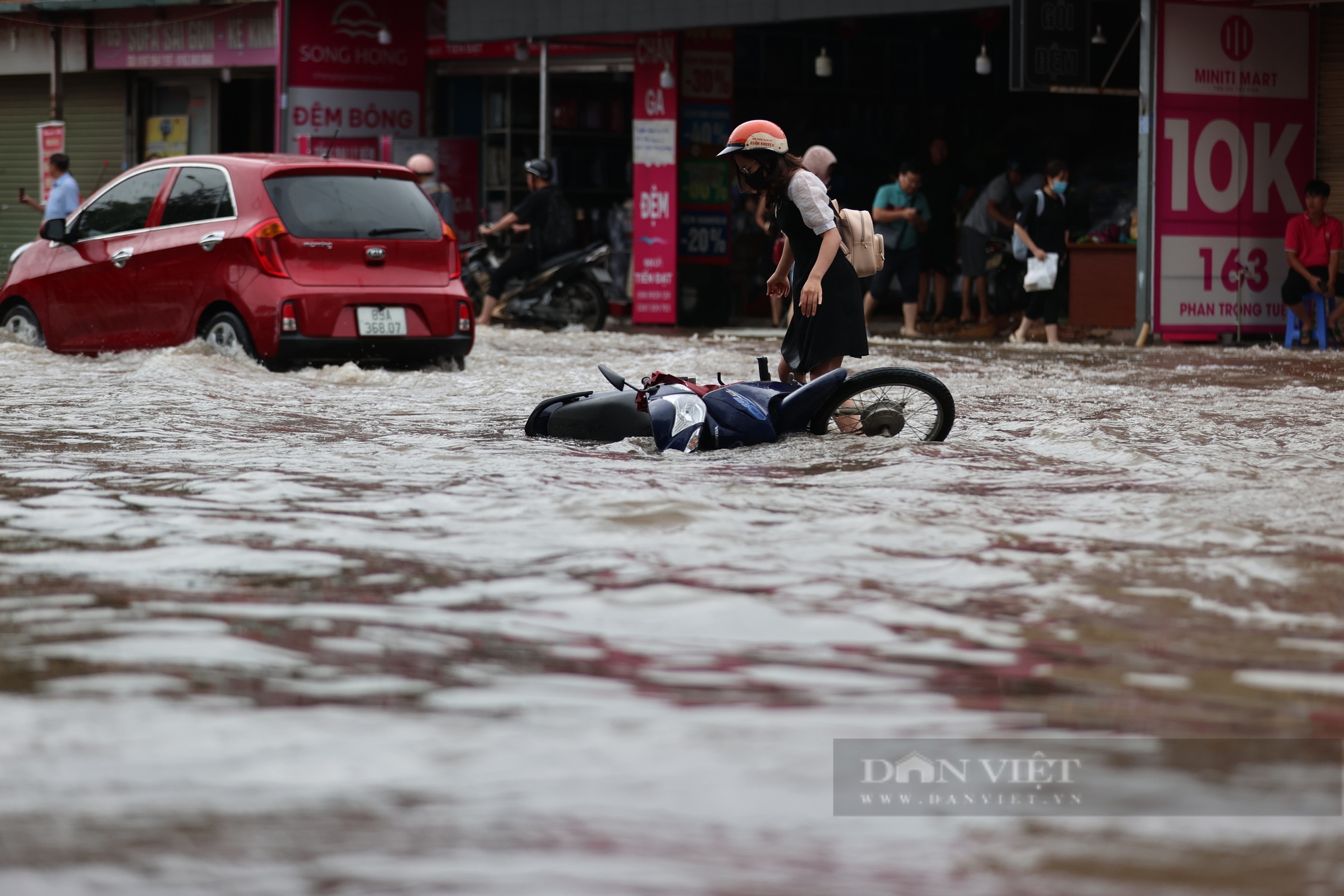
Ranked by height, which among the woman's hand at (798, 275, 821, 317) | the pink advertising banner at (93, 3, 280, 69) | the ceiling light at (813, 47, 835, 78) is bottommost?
the woman's hand at (798, 275, 821, 317)

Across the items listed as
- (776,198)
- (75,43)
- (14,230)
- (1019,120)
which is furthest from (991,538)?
(14,230)

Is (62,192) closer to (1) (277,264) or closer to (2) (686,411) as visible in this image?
(1) (277,264)

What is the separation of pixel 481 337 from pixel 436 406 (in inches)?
275

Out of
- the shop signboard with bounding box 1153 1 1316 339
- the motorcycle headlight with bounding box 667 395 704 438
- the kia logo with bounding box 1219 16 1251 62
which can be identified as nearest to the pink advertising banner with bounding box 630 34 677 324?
the shop signboard with bounding box 1153 1 1316 339

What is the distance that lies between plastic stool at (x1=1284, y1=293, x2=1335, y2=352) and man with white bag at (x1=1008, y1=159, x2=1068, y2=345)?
2150 millimetres

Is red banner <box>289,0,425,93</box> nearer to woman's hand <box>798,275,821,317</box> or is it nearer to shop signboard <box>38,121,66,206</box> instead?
shop signboard <box>38,121,66,206</box>

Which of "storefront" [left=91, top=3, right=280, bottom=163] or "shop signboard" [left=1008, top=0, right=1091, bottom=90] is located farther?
"storefront" [left=91, top=3, right=280, bottom=163]

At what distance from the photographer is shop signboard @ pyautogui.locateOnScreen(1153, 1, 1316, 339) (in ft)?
54.5

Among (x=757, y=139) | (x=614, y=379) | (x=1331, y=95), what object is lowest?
(x=614, y=379)

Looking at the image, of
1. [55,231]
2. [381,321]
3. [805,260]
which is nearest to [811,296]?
[805,260]

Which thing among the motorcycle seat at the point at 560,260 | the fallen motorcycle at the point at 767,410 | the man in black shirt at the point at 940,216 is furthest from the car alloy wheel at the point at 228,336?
the man in black shirt at the point at 940,216

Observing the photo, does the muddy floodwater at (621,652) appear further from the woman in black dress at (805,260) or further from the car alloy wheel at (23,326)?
the car alloy wheel at (23,326)

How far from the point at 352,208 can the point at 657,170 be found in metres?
8.91

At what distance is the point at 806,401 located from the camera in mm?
Answer: 7637
